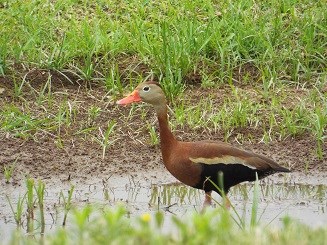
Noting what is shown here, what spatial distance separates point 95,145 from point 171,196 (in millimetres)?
1044

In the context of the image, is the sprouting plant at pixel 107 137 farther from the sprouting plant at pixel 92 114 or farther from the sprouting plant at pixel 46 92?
the sprouting plant at pixel 46 92

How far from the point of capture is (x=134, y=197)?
27.3 feet

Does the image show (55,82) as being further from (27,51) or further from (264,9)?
(264,9)

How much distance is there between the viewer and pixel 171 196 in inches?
331

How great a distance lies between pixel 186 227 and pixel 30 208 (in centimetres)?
287

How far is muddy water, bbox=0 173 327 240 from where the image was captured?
789cm

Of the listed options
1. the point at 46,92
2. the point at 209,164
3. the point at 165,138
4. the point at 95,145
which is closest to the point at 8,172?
the point at 95,145

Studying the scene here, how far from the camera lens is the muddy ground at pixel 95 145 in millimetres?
8836

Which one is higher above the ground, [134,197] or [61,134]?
[61,134]

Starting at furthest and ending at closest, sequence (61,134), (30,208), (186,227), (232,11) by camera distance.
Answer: (232,11) < (61,134) < (30,208) < (186,227)

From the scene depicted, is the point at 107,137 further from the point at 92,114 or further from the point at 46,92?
the point at 46,92

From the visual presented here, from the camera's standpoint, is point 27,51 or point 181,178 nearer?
point 181,178

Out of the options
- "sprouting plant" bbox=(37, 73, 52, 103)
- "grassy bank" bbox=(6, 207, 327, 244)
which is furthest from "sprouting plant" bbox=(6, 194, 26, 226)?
"grassy bank" bbox=(6, 207, 327, 244)

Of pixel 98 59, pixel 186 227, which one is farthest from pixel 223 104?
pixel 186 227
